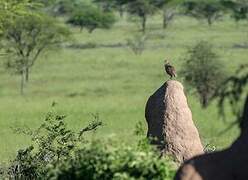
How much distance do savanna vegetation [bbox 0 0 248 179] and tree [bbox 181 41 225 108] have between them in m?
0.05

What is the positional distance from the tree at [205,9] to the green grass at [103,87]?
36.2ft

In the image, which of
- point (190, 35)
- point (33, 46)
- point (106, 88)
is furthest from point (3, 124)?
point (190, 35)

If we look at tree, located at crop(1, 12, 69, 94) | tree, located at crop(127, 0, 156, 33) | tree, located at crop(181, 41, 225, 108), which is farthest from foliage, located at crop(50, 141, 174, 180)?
tree, located at crop(127, 0, 156, 33)

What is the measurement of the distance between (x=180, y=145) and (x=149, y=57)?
140 feet

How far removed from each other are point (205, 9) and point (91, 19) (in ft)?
38.3

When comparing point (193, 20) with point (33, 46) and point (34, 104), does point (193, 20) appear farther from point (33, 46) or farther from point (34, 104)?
point (34, 104)

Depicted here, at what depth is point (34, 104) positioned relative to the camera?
115 feet

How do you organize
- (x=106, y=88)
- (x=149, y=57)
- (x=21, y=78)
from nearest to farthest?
(x=106, y=88) → (x=21, y=78) → (x=149, y=57)

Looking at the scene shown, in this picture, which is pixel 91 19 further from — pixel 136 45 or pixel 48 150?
pixel 48 150

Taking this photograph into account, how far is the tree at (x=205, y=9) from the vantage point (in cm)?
8031

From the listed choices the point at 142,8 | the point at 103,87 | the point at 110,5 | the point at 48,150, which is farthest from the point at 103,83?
the point at 110,5

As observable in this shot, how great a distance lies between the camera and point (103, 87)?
4047 centimetres

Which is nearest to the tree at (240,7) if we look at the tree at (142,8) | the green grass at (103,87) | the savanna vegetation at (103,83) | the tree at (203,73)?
the savanna vegetation at (103,83)

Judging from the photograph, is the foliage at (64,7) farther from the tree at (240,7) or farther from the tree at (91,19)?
the tree at (240,7)
